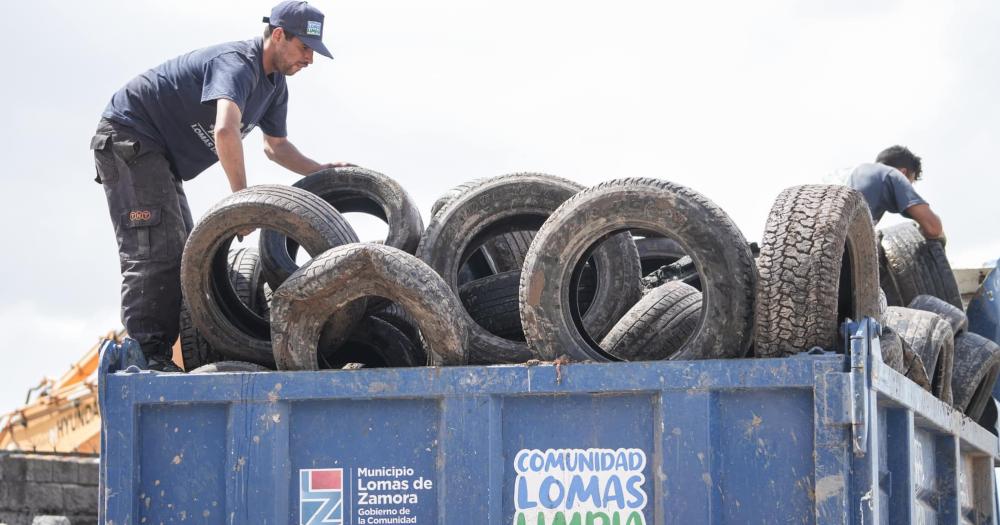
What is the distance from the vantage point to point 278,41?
631cm

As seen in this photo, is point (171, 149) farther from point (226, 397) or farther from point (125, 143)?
point (226, 397)

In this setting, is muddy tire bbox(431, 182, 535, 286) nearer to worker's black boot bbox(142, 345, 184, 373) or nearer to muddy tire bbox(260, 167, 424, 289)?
muddy tire bbox(260, 167, 424, 289)

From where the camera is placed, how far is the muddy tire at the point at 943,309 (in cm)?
648

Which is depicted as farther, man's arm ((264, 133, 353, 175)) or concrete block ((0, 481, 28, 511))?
concrete block ((0, 481, 28, 511))

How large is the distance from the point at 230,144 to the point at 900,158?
4673 mm

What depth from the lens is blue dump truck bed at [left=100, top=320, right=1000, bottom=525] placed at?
407cm

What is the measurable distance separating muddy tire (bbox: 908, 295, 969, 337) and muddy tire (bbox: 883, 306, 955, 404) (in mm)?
459

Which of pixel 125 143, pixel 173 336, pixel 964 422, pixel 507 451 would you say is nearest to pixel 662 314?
pixel 507 451

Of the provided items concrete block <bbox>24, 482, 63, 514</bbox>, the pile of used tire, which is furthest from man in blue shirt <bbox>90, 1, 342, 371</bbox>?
concrete block <bbox>24, 482, 63, 514</bbox>

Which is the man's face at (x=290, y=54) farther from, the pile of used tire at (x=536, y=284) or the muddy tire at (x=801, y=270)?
the muddy tire at (x=801, y=270)

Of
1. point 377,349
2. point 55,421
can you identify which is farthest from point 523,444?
point 55,421

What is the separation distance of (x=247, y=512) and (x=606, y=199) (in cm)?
166

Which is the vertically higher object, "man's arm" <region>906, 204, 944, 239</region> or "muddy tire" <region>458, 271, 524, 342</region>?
"man's arm" <region>906, 204, 944, 239</region>

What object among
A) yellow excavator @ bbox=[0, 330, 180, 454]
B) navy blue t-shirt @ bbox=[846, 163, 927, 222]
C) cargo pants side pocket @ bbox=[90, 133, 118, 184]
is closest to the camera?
cargo pants side pocket @ bbox=[90, 133, 118, 184]
